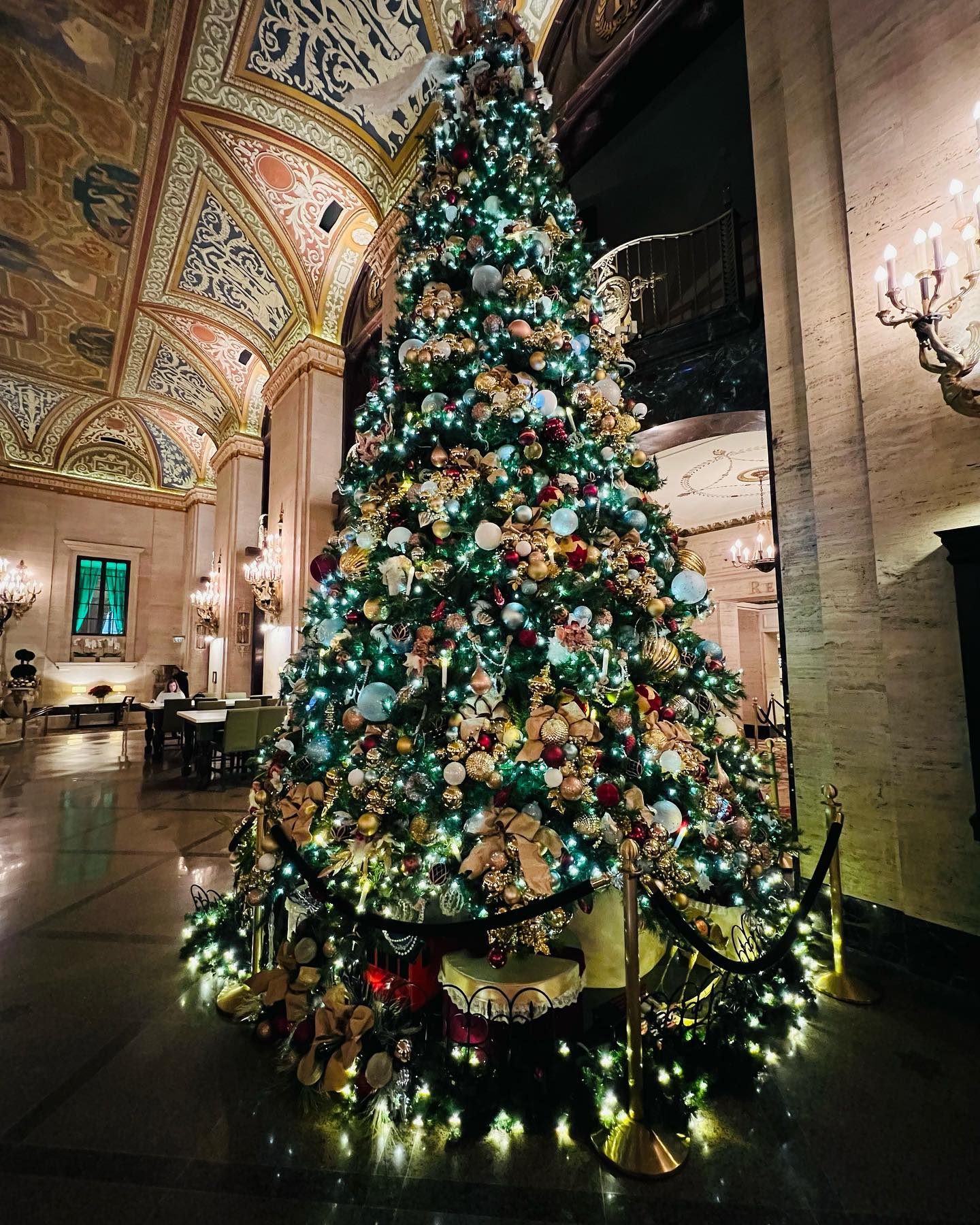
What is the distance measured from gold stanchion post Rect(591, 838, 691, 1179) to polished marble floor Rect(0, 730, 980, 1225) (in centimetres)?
4

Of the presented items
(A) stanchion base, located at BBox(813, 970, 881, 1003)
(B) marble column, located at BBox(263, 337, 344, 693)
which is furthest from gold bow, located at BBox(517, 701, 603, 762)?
(B) marble column, located at BBox(263, 337, 344, 693)

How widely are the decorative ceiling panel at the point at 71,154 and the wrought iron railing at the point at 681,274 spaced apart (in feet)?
17.0

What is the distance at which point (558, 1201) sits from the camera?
4.26 ft

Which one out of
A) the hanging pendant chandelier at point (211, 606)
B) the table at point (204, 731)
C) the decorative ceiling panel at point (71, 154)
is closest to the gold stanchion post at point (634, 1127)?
the table at point (204, 731)

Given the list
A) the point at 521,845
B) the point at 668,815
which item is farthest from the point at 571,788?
the point at 668,815

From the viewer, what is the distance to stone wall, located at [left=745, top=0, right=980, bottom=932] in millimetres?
2500

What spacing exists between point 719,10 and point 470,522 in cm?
525

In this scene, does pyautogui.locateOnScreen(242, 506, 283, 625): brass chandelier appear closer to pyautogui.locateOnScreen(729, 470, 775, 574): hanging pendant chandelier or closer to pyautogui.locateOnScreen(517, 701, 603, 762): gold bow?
pyautogui.locateOnScreen(729, 470, 775, 574): hanging pendant chandelier

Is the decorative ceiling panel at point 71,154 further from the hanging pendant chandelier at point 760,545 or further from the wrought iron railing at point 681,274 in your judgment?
the hanging pendant chandelier at point 760,545

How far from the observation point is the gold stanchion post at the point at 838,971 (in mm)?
2182

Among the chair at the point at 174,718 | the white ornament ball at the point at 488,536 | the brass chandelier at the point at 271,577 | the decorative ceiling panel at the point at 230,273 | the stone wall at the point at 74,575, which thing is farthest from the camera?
the stone wall at the point at 74,575

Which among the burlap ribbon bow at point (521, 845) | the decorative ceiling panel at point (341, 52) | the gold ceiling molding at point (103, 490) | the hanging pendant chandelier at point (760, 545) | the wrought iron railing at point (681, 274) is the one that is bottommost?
the burlap ribbon bow at point (521, 845)

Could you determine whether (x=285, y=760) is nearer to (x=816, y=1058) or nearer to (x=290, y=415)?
(x=816, y=1058)

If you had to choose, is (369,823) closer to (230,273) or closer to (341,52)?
(341,52)
